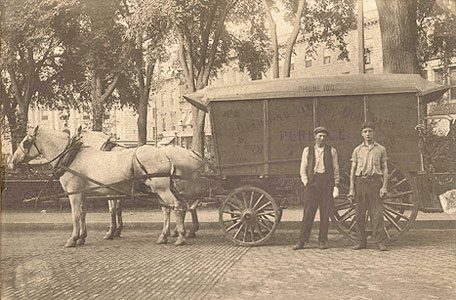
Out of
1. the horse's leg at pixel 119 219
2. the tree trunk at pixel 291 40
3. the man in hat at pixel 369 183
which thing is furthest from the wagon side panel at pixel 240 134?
the horse's leg at pixel 119 219

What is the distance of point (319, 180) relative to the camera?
6.95 m

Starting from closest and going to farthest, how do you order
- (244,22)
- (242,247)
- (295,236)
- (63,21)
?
(63,21) → (242,247) → (295,236) → (244,22)

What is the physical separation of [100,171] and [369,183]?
12.0ft

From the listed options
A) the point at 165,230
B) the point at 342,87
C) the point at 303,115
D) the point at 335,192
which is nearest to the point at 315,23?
the point at 342,87

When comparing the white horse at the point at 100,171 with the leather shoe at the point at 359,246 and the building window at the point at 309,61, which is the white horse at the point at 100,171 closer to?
the leather shoe at the point at 359,246

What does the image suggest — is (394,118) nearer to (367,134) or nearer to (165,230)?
(367,134)

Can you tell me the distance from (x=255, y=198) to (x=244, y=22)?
10.1ft

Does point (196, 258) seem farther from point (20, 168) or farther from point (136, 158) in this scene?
point (20, 168)

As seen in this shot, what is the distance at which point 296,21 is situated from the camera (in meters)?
8.32

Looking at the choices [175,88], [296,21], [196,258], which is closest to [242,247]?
[196,258]

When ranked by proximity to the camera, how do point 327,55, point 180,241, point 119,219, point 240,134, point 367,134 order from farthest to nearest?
point 327,55
point 119,219
point 180,241
point 240,134
point 367,134

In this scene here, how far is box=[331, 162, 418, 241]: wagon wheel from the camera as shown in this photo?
711 cm

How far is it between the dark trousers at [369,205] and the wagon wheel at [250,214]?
110 centimetres

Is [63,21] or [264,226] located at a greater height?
[63,21]
